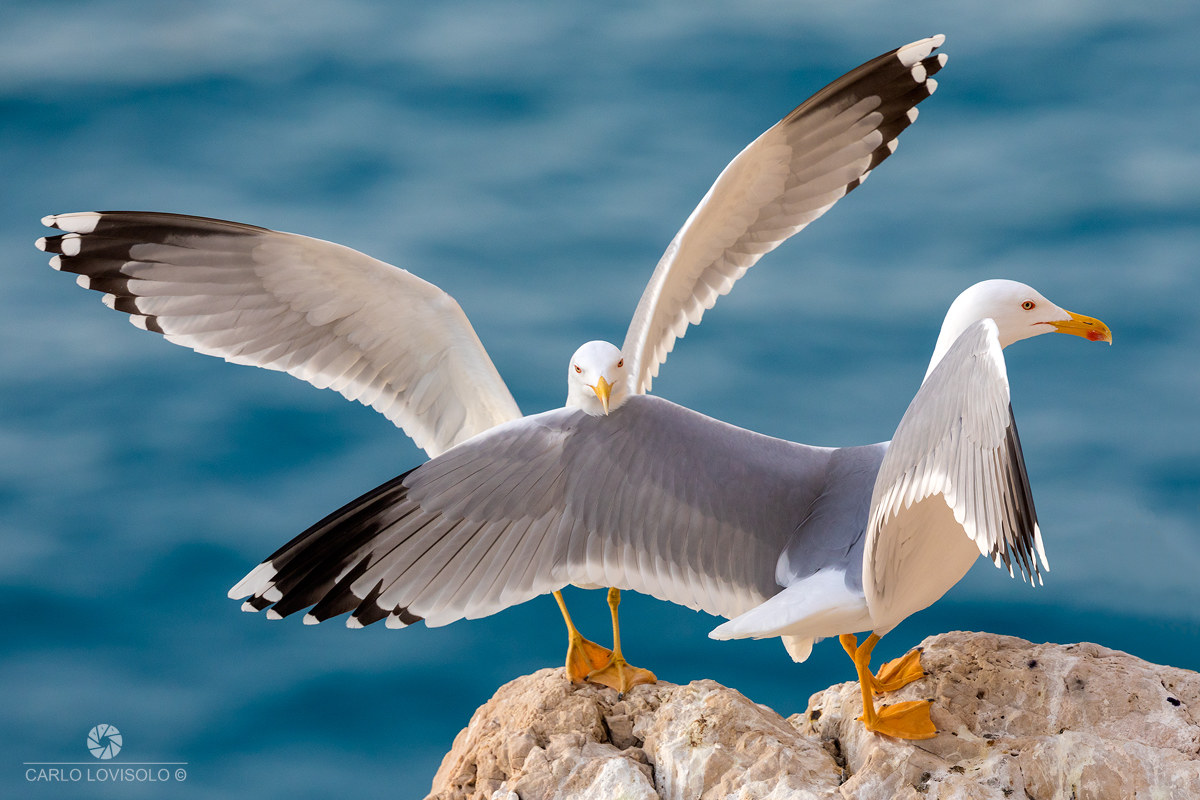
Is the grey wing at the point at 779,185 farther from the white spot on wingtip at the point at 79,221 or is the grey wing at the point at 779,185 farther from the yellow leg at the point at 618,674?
the white spot on wingtip at the point at 79,221

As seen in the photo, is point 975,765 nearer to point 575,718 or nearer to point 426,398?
point 575,718

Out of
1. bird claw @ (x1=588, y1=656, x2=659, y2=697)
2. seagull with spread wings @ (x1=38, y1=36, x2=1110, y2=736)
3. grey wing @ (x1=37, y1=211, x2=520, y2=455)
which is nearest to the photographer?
seagull with spread wings @ (x1=38, y1=36, x2=1110, y2=736)

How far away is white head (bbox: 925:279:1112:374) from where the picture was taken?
129 inches

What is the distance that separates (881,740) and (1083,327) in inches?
48.0

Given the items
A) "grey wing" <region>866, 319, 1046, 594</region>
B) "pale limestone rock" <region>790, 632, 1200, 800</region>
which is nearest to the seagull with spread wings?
"grey wing" <region>866, 319, 1046, 594</region>

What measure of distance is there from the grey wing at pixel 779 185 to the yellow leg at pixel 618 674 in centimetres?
91

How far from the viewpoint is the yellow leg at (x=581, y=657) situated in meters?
3.46

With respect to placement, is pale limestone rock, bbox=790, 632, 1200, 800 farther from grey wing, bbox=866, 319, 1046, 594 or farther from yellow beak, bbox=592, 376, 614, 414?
yellow beak, bbox=592, 376, 614, 414

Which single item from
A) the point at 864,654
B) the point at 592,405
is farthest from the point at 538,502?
the point at 864,654

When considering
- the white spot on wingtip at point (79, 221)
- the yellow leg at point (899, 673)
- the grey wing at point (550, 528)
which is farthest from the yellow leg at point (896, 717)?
the white spot on wingtip at point (79, 221)

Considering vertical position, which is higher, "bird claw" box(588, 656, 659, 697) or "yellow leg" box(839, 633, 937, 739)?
"bird claw" box(588, 656, 659, 697)

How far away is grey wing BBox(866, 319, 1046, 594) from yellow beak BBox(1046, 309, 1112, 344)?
0.73 meters

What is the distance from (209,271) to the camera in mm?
3758

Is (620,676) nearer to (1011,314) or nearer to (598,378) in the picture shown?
(598,378)
